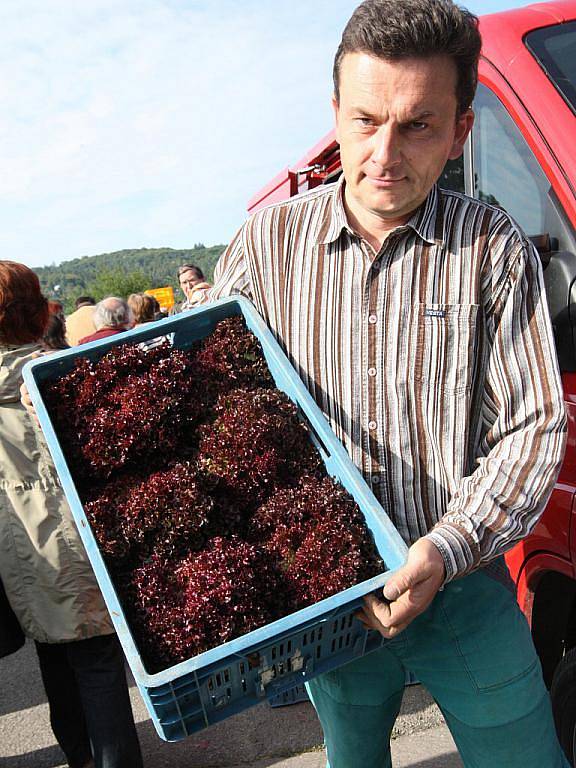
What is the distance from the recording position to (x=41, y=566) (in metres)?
2.94

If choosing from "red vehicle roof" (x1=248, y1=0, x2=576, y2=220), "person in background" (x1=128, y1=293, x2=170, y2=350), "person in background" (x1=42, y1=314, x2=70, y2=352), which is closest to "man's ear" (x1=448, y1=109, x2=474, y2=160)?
"red vehicle roof" (x1=248, y1=0, x2=576, y2=220)

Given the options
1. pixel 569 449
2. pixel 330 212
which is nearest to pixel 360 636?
pixel 569 449

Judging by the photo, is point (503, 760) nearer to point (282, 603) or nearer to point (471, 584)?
point (471, 584)

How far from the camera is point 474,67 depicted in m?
1.67

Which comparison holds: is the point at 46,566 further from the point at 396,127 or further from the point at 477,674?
the point at 396,127

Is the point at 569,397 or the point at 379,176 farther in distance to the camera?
the point at 569,397

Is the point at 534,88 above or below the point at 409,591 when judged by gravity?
above

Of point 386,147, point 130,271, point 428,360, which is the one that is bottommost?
point 130,271

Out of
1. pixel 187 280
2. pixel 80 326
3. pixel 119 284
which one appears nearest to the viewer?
pixel 80 326

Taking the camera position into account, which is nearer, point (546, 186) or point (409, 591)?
point (409, 591)

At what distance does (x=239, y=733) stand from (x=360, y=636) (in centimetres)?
229

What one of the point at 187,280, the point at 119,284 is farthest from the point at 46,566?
the point at 119,284

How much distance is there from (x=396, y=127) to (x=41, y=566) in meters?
2.26

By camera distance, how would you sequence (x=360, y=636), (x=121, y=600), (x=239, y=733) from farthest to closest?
(x=239, y=733)
(x=360, y=636)
(x=121, y=600)
